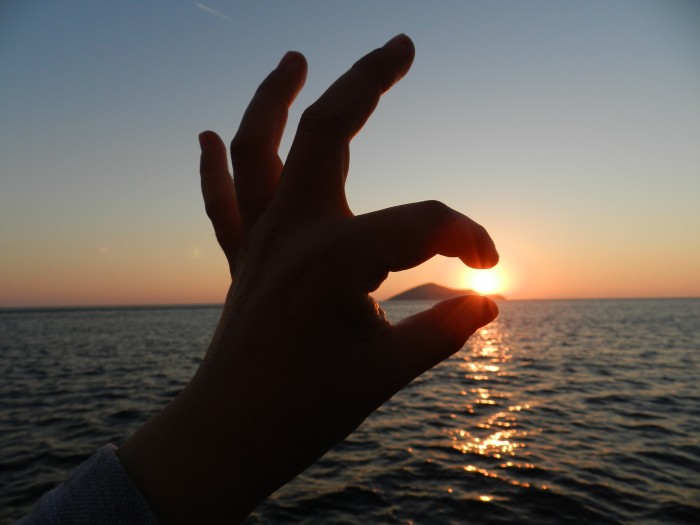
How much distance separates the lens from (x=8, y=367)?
2069cm

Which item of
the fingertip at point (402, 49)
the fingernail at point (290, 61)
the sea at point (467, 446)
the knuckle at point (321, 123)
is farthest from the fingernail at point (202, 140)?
the sea at point (467, 446)

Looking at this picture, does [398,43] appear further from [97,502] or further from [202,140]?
[97,502]

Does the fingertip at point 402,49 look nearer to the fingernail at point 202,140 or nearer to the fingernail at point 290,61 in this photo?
the fingernail at point 290,61

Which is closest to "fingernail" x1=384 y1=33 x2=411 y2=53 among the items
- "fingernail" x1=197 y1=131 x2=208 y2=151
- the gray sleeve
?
"fingernail" x1=197 y1=131 x2=208 y2=151

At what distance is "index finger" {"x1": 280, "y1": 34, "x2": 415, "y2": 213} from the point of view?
3.84 feet

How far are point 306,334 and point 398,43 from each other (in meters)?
0.92

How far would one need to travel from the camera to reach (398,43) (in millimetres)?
1314

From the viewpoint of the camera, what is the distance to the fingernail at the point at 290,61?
4.67 ft

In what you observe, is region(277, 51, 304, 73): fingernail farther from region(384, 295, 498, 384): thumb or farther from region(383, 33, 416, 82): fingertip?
region(384, 295, 498, 384): thumb

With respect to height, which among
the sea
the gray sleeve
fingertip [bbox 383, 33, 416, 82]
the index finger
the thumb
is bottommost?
the sea

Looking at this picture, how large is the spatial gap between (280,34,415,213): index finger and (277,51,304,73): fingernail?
0.80 ft

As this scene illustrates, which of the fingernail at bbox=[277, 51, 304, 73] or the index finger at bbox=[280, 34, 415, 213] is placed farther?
the fingernail at bbox=[277, 51, 304, 73]

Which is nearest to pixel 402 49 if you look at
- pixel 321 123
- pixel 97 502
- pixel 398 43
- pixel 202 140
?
pixel 398 43

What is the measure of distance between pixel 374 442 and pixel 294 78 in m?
9.05
